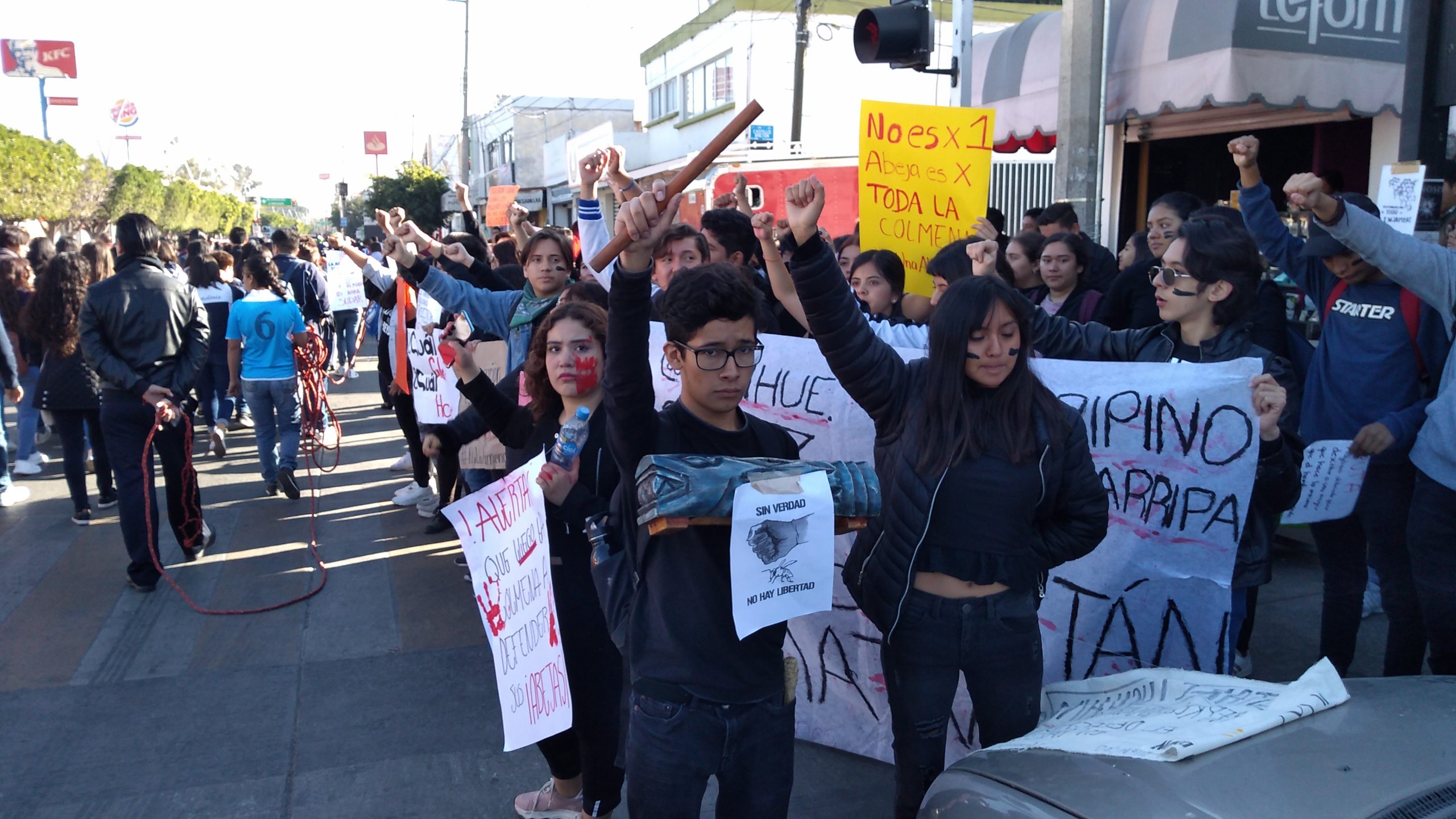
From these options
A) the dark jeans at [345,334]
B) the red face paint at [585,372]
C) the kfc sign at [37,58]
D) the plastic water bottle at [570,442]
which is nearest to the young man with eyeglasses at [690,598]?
the plastic water bottle at [570,442]

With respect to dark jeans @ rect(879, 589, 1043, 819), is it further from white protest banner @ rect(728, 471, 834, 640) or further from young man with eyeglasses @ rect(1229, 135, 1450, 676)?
young man with eyeglasses @ rect(1229, 135, 1450, 676)

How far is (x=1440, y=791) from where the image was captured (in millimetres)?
1898

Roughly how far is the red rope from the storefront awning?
691 centimetres

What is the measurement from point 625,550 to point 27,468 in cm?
875

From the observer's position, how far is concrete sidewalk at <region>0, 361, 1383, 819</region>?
3717 millimetres

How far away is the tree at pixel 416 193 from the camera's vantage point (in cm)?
3978

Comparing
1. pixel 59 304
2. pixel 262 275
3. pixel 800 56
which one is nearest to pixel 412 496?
pixel 262 275

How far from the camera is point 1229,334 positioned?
3357 mm

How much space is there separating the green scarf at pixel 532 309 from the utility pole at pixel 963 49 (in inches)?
135

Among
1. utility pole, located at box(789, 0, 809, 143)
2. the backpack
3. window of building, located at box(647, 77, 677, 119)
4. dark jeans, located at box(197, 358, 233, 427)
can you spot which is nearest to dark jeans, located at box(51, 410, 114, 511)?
dark jeans, located at box(197, 358, 233, 427)

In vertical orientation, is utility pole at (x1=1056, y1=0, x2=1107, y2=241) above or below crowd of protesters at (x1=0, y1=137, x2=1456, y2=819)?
above

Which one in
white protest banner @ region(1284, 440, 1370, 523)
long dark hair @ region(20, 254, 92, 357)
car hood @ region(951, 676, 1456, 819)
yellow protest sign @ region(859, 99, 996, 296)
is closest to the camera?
car hood @ region(951, 676, 1456, 819)

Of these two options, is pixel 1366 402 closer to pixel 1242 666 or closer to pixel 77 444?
pixel 1242 666

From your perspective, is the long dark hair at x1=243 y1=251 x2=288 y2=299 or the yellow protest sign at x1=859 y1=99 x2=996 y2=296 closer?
the yellow protest sign at x1=859 y1=99 x2=996 y2=296
